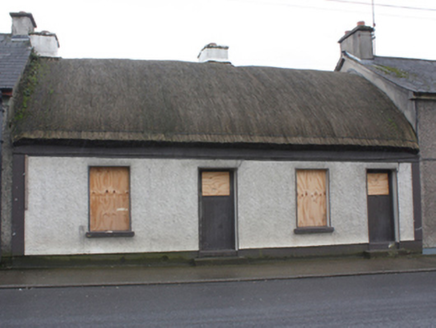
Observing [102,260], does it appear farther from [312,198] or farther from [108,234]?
[312,198]

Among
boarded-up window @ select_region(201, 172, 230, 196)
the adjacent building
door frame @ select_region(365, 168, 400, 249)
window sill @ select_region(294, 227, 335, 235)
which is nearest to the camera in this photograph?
boarded-up window @ select_region(201, 172, 230, 196)

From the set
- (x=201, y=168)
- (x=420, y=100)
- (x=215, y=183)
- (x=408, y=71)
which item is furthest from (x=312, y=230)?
(x=408, y=71)

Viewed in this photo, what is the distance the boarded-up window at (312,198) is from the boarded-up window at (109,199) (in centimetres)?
466

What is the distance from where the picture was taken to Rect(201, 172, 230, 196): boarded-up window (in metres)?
12.6

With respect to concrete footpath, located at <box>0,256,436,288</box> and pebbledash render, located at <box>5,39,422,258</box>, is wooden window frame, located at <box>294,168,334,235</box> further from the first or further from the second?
concrete footpath, located at <box>0,256,436,288</box>

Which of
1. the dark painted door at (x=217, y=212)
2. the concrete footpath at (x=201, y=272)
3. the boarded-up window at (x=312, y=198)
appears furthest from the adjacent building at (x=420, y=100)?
the dark painted door at (x=217, y=212)

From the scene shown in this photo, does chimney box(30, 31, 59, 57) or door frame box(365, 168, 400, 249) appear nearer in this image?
door frame box(365, 168, 400, 249)

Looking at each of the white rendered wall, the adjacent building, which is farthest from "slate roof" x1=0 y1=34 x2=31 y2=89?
the adjacent building

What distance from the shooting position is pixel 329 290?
29.6ft

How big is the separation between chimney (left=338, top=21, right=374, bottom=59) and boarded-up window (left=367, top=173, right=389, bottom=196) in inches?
233

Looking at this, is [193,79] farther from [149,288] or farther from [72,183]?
[149,288]

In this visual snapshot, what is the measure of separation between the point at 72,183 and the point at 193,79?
5245 mm

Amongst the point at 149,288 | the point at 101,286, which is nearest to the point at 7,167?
the point at 101,286

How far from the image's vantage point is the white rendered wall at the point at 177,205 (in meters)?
11.4
